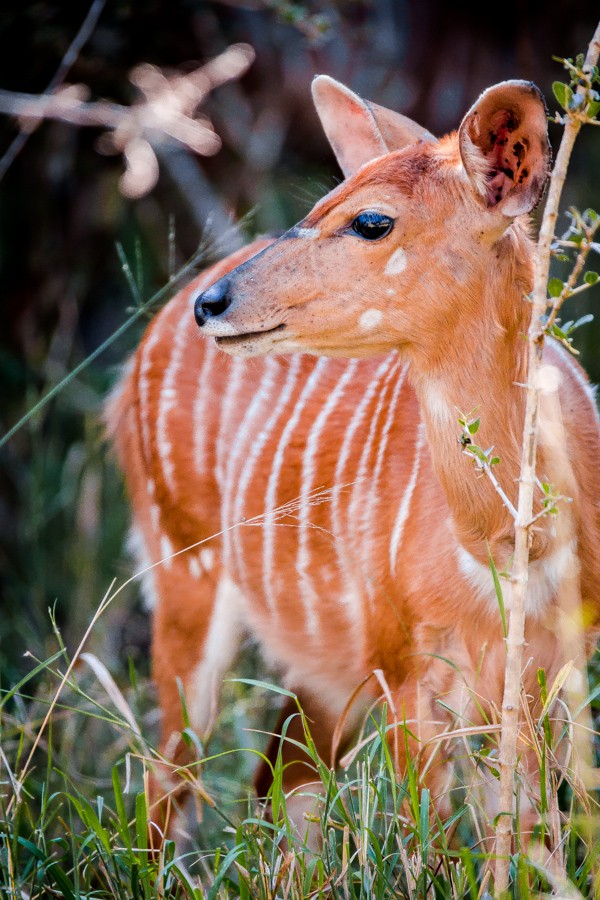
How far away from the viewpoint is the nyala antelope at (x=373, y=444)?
266 cm

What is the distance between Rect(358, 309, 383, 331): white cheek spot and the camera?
106 inches

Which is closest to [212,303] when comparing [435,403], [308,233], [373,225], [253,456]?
[308,233]

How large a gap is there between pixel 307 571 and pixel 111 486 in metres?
2.30

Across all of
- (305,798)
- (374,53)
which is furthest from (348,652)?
(374,53)

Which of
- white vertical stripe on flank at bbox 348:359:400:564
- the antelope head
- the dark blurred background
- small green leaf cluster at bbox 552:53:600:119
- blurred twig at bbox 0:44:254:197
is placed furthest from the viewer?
the dark blurred background

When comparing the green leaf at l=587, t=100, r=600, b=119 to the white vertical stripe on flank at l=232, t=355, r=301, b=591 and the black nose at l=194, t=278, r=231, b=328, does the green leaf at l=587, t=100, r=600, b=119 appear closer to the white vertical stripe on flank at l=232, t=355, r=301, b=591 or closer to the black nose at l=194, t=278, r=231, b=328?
the black nose at l=194, t=278, r=231, b=328

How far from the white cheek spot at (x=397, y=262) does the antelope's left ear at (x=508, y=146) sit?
0.22 m

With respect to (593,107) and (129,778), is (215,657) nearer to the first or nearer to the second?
(129,778)

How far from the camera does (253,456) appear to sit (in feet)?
12.6

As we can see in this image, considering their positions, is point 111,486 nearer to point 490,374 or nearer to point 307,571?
point 307,571

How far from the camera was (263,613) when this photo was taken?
3822 millimetres

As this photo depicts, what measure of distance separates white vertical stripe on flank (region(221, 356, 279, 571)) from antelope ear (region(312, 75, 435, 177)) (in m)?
0.82

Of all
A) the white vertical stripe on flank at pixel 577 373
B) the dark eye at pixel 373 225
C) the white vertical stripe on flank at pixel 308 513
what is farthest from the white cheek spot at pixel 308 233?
the white vertical stripe on flank at pixel 308 513

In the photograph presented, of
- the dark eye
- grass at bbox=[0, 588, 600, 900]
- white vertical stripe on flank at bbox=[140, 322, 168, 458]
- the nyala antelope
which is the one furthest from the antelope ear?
grass at bbox=[0, 588, 600, 900]
